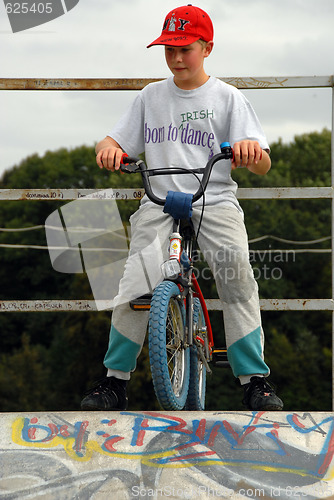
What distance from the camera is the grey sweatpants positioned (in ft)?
8.81

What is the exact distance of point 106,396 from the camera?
2.60 meters

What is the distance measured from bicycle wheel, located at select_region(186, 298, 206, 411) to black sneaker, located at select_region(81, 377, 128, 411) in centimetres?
35

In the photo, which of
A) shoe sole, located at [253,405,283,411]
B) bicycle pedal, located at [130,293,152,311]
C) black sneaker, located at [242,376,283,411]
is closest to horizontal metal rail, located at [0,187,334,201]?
bicycle pedal, located at [130,293,152,311]

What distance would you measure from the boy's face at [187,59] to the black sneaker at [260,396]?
1279 millimetres

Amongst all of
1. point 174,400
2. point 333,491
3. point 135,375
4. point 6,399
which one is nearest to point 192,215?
point 174,400

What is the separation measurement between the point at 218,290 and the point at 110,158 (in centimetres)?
69

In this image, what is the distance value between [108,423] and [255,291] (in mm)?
833

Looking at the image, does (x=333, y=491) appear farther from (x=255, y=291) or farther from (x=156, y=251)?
(x=156, y=251)

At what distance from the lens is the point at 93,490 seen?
6.61 ft

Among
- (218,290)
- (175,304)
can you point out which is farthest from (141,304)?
(218,290)

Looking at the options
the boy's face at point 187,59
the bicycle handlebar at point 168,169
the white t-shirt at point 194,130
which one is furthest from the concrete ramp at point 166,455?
the boy's face at point 187,59

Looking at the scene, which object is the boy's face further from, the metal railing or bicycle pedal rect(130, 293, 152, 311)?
bicycle pedal rect(130, 293, 152, 311)

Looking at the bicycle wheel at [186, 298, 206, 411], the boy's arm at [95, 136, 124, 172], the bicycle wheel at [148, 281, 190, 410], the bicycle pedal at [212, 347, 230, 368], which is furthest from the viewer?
the bicycle pedal at [212, 347, 230, 368]

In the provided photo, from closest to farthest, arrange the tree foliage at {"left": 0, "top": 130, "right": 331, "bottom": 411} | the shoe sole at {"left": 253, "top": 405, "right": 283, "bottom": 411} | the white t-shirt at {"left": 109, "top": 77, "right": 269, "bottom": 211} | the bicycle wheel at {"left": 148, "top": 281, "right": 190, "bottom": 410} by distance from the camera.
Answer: the bicycle wheel at {"left": 148, "top": 281, "right": 190, "bottom": 410}
the shoe sole at {"left": 253, "top": 405, "right": 283, "bottom": 411}
the white t-shirt at {"left": 109, "top": 77, "right": 269, "bottom": 211}
the tree foliage at {"left": 0, "top": 130, "right": 331, "bottom": 411}
